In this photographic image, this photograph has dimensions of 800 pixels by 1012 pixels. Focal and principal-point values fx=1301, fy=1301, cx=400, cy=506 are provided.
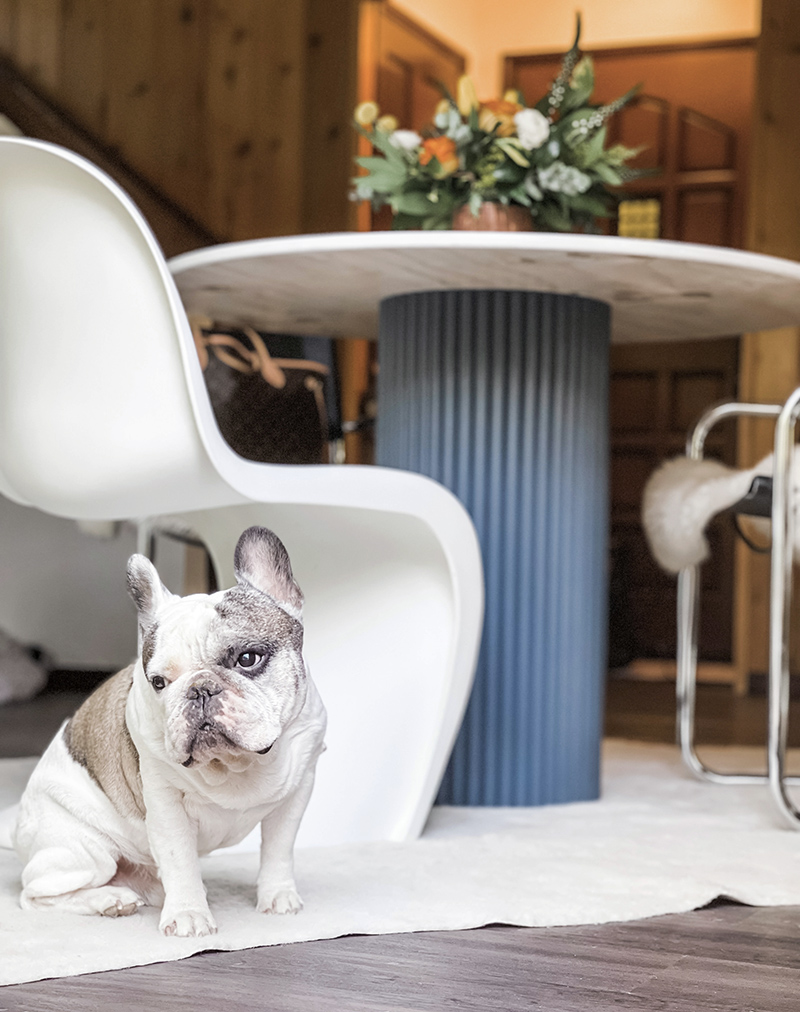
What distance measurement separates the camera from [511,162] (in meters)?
1.96

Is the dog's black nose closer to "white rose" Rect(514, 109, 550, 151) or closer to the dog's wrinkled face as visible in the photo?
the dog's wrinkled face

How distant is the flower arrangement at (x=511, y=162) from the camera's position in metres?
1.96

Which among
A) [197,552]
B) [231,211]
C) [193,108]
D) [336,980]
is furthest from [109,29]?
[336,980]

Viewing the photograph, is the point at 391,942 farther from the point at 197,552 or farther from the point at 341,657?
the point at 197,552

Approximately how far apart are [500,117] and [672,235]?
3.22 metres

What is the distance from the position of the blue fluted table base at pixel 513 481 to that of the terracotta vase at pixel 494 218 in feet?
0.34

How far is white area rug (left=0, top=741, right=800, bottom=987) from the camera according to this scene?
1171mm

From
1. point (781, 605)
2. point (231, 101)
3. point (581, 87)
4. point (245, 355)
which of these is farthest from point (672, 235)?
point (781, 605)

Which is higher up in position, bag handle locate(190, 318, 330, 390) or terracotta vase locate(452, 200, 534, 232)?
terracotta vase locate(452, 200, 534, 232)

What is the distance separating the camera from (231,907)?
129 cm

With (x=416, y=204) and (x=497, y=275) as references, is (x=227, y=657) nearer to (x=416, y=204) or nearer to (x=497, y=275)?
(x=497, y=275)

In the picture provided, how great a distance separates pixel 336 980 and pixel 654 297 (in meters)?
1.20

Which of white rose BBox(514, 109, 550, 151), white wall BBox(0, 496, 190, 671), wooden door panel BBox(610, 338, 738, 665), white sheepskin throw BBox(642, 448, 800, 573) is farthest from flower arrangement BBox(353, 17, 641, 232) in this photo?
wooden door panel BBox(610, 338, 738, 665)

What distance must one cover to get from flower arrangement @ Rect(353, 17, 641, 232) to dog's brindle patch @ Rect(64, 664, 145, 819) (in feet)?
3.15
